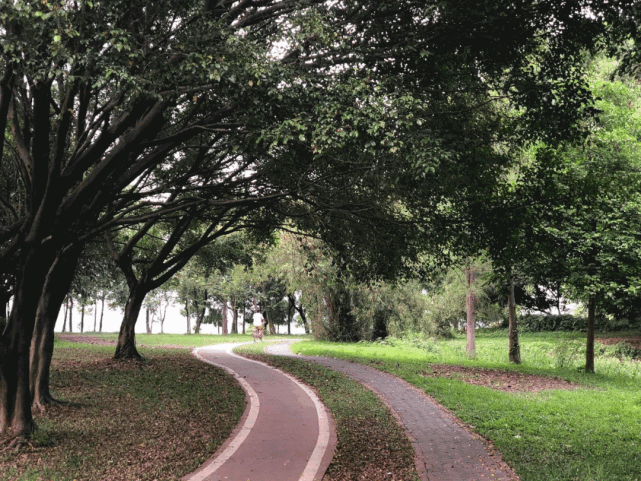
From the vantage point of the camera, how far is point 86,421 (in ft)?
30.6

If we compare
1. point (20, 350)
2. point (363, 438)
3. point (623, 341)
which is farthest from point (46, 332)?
point (623, 341)

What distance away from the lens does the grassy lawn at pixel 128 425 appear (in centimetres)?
677

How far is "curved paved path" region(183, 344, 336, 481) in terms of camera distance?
6699 mm

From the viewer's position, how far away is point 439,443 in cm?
829

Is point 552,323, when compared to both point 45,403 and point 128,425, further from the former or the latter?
point 45,403

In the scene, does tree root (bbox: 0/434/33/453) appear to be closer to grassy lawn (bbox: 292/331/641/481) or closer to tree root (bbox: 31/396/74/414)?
tree root (bbox: 31/396/74/414)

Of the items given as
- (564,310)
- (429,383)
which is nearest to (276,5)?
(429,383)

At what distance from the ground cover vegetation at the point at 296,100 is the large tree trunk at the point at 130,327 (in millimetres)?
5941

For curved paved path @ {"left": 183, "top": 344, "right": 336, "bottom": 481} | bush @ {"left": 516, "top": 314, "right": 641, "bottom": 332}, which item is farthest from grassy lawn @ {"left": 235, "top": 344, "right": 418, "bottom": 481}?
bush @ {"left": 516, "top": 314, "right": 641, "bottom": 332}

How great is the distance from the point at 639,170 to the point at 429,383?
32.3 feet

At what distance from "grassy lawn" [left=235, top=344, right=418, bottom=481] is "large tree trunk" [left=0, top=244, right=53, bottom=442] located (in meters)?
5.03

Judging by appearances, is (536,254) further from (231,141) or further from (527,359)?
(527,359)

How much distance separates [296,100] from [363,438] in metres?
5.53

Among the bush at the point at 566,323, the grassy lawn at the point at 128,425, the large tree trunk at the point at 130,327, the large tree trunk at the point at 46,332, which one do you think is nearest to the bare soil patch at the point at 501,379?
the grassy lawn at the point at 128,425
